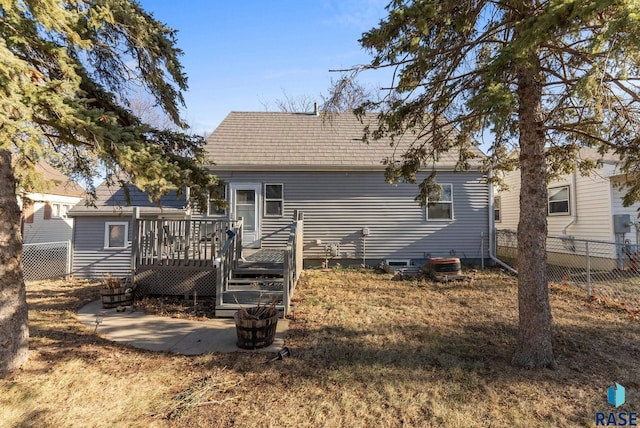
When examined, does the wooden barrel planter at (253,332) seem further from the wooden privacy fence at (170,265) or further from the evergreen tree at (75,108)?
the wooden privacy fence at (170,265)

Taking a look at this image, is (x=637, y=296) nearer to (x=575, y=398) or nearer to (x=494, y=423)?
(x=575, y=398)

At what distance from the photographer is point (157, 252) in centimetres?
708

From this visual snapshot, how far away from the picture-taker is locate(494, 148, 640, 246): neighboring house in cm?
923

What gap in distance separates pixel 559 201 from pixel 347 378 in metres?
11.8

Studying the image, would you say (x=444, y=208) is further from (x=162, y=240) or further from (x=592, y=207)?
(x=162, y=240)

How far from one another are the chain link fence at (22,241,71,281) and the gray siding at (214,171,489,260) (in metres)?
7.72

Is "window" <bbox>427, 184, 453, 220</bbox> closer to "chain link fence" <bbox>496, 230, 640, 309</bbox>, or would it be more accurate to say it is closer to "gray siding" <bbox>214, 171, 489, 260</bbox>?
"gray siding" <bbox>214, 171, 489, 260</bbox>

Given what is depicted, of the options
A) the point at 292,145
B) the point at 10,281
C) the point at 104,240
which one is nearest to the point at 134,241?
the point at 10,281

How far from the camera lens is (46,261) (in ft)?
35.3

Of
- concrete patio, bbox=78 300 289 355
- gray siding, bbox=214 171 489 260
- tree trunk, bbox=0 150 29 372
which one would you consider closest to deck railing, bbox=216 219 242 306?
concrete patio, bbox=78 300 289 355

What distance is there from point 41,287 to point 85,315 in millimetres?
4183

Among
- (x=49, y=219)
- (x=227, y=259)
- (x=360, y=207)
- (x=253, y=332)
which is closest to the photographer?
(x=253, y=332)

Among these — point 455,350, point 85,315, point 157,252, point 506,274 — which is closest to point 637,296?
point 506,274

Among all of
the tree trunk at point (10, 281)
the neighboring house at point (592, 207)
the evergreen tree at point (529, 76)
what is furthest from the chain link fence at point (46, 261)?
the neighboring house at point (592, 207)
